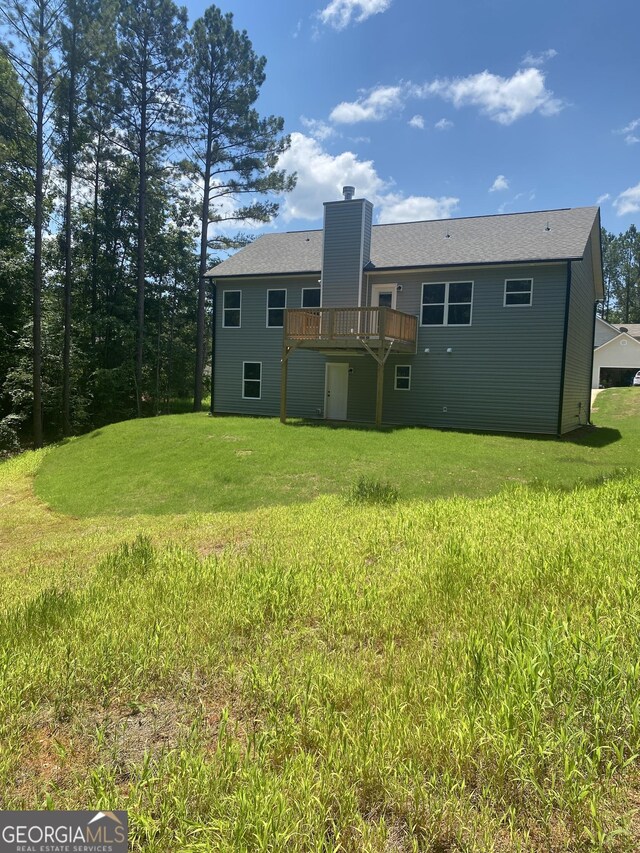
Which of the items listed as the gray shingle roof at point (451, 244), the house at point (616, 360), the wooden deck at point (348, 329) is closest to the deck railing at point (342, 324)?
the wooden deck at point (348, 329)

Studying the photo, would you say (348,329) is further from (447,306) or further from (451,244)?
(451,244)

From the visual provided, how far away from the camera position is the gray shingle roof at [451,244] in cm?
1800

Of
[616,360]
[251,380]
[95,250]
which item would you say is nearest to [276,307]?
[251,380]

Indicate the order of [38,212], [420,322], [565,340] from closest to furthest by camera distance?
[565,340] → [420,322] → [38,212]

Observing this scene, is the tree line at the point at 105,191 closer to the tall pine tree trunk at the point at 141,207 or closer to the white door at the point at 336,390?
the tall pine tree trunk at the point at 141,207

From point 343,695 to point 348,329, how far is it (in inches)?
641

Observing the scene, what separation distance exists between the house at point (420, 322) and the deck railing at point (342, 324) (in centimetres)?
5

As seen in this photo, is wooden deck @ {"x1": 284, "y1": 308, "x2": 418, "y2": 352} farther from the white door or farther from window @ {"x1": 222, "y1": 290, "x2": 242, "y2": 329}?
window @ {"x1": 222, "y1": 290, "x2": 242, "y2": 329}

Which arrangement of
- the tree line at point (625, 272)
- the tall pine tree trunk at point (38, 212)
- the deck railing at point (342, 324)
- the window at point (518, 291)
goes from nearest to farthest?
the deck railing at point (342, 324), the window at point (518, 291), the tall pine tree trunk at point (38, 212), the tree line at point (625, 272)

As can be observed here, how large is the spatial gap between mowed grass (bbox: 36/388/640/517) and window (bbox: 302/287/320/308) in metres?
5.33

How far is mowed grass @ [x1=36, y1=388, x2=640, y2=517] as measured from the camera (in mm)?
10773

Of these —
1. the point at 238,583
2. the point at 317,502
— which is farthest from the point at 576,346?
the point at 238,583

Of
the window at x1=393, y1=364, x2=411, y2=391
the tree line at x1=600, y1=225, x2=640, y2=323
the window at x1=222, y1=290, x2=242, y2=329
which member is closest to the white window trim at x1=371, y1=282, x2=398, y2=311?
the window at x1=393, y1=364, x2=411, y2=391

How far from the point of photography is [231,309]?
22.7 meters
